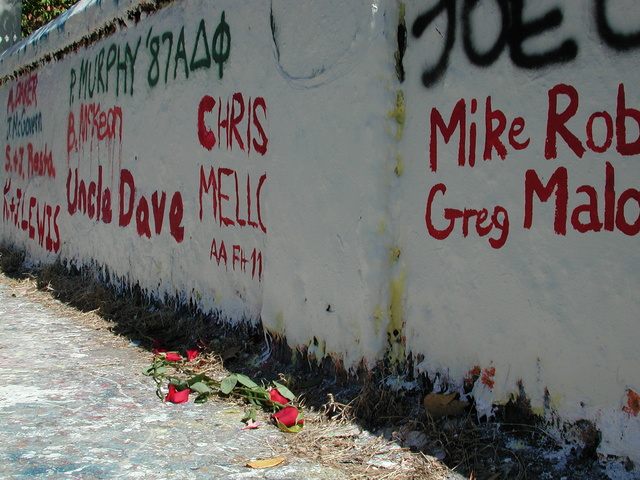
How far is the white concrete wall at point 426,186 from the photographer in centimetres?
231

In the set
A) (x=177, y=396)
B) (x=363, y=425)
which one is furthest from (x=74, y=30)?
(x=363, y=425)

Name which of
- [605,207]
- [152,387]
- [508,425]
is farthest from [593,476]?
[152,387]

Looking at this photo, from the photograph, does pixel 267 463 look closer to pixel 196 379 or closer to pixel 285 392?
pixel 285 392

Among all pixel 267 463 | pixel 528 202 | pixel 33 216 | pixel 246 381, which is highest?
pixel 528 202

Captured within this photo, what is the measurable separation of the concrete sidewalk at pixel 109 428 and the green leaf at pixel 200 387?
91mm

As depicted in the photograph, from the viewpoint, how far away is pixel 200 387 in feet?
11.1

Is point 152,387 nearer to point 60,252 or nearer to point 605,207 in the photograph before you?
point 605,207

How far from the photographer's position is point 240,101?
164 inches

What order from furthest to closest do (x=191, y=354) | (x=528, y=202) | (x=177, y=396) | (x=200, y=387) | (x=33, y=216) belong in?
(x=33, y=216) → (x=191, y=354) → (x=200, y=387) → (x=177, y=396) → (x=528, y=202)

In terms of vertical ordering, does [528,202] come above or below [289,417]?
above

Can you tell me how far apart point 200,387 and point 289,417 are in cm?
66

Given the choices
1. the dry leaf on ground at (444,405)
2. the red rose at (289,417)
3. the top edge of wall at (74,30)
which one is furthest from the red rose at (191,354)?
the top edge of wall at (74,30)

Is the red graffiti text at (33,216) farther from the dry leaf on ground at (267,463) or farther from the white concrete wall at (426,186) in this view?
the dry leaf on ground at (267,463)

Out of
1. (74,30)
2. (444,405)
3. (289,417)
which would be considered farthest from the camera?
(74,30)
